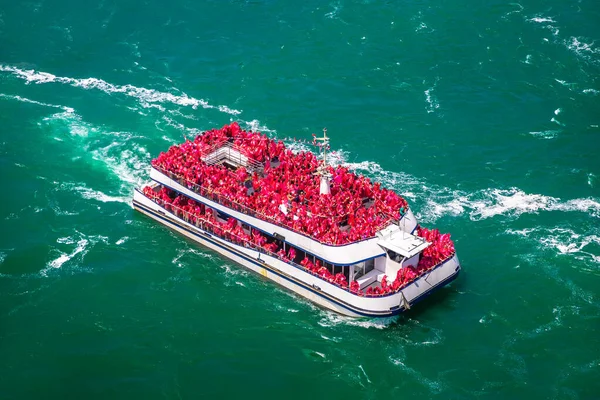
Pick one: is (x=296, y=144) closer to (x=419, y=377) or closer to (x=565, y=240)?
(x=565, y=240)

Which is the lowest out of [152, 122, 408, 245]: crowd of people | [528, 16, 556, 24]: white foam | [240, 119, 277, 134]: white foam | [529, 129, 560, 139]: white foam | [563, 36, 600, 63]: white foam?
[152, 122, 408, 245]: crowd of people

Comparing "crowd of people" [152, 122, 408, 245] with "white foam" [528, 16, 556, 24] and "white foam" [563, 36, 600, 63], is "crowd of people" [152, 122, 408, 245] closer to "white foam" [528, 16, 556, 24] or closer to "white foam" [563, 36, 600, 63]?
"white foam" [563, 36, 600, 63]

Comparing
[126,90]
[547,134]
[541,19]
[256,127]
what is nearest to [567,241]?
[547,134]

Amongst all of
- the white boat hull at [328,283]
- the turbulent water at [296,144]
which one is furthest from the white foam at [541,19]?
the white boat hull at [328,283]

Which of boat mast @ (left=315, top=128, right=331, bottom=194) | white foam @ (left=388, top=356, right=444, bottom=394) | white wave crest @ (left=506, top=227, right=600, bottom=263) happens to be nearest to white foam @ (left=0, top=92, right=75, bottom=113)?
boat mast @ (left=315, top=128, right=331, bottom=194)

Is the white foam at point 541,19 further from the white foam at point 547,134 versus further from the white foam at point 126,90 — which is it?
the white foam at point 126,90

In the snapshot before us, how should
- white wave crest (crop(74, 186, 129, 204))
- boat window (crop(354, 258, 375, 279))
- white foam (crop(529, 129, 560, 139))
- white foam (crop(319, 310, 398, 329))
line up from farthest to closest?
1. white foam (crop(529, 129, 560, 139))
2. white wave crest (crop(74, 186, 129, 204))
3. boat window (crop(354, 258, 375, 279))
4. white foam (crop(319, 310, 398, 329))

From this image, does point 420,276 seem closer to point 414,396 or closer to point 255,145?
point 414,396

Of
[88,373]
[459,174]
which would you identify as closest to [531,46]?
[459,174]
